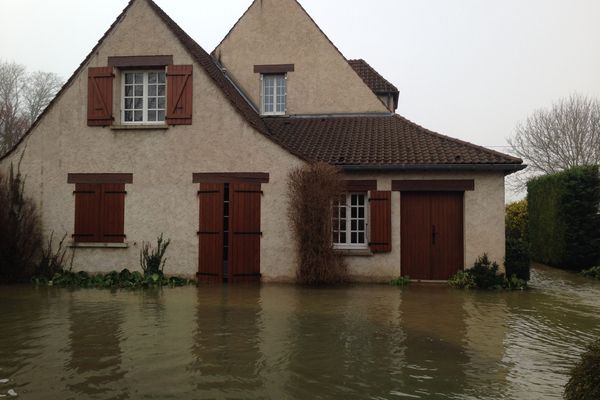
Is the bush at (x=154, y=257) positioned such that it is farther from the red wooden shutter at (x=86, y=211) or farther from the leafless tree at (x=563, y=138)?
the leafless tree at (x=563, y=138)

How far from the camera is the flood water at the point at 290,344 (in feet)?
14.7

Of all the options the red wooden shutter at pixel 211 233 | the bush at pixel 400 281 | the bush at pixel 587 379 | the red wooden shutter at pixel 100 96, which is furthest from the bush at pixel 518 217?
the bush at pixel 587 379

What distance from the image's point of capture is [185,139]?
12.0 m

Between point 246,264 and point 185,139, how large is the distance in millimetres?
3449

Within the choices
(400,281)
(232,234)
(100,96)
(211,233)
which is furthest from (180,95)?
Answer: (400,281)

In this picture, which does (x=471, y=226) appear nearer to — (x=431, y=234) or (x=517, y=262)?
(x=431, y=234)

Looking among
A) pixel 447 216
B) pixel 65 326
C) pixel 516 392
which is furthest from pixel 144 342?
pixel 447 216

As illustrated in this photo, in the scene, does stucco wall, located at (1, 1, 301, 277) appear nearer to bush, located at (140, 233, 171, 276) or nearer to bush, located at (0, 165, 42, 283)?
bush, located at (140, 233, 171, 276)

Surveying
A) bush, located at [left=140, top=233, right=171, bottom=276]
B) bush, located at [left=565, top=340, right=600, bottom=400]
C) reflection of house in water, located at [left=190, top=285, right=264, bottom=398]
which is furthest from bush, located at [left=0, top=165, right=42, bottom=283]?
bush, located at [left=565, top=340, right=600, bottom=400]

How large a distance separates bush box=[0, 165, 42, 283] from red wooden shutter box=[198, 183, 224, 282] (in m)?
4.22

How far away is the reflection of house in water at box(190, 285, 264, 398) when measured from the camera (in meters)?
4.51

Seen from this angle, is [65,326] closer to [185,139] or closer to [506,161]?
[185,139]

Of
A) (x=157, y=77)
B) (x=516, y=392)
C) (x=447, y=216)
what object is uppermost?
(x=157, y=77)

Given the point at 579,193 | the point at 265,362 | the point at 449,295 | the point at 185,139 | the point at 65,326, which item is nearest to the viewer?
the point at 265,362
